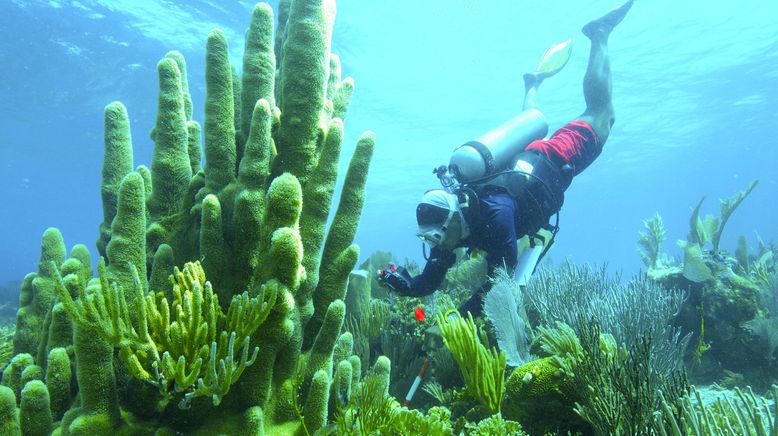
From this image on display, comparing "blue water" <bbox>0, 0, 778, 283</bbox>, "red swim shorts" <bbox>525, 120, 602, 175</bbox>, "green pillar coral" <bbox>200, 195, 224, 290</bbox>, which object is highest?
"blue water" <bbox>0, 0, 778, 283</bbox>

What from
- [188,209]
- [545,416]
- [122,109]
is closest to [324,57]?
[188,209]

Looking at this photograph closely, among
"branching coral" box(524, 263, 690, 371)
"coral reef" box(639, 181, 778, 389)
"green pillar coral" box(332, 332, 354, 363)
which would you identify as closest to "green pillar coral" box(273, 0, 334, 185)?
"green pillar coral" box(332, 332, 354, 363)

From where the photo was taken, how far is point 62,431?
1.80 metres

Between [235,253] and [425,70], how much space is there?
24.1 m

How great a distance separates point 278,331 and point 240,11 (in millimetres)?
19652

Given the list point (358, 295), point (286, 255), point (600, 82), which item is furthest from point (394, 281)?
point (600, 82)

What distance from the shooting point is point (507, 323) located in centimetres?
451

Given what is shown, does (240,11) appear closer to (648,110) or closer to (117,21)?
(117,21)

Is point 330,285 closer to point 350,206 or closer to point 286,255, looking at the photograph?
point 350,206

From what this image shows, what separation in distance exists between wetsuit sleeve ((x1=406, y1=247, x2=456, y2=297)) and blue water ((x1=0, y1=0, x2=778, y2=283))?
4700 millimetres

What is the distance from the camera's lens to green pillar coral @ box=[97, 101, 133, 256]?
112 inches

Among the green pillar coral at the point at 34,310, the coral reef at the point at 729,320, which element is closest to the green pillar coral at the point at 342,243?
the green pillar coral at the point at 34,310

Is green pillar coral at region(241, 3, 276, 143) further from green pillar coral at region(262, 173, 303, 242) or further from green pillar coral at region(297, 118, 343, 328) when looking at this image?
green pillar coral at region(262, 173, 303, 242)

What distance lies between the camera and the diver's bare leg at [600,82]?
8672mm
